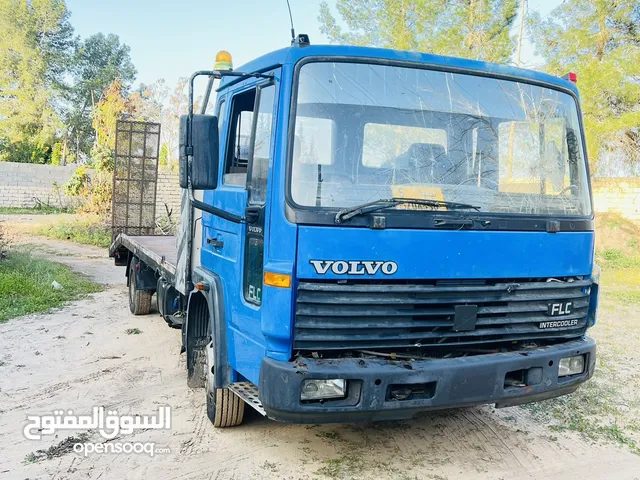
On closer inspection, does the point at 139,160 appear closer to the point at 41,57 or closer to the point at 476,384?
the point at 476,384

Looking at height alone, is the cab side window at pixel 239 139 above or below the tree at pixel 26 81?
below

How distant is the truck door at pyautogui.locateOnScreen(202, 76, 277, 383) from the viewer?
11.3ft

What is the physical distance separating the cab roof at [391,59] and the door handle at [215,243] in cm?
111

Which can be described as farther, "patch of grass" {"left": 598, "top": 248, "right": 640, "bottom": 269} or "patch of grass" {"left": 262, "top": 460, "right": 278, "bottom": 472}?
"patch of grass" {"left": 598, "top": 248, "right": 640, "bottom": 269}

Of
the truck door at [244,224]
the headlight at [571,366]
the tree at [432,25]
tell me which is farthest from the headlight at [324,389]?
the tree at [432,25]

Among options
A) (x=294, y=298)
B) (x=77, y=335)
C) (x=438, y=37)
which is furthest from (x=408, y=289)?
(x=438, y=37)

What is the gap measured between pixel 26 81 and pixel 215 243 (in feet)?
108

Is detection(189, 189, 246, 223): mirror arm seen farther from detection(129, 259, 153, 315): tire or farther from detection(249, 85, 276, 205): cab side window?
detection(129, 259, 153, 315): tire

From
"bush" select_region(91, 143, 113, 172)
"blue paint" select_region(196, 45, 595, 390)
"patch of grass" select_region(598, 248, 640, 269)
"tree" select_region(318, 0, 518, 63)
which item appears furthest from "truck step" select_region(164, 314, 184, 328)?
"bush" select_region(91, 143, 113, 172)

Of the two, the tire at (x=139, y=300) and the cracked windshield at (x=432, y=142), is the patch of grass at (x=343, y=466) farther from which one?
the tire at (x=139, y=300)

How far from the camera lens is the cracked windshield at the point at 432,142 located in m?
3.33

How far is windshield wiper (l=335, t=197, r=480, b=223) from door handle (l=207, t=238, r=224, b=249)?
116 centimetres

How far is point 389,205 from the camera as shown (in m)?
3.25

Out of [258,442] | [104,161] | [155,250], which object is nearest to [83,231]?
[104,161]
